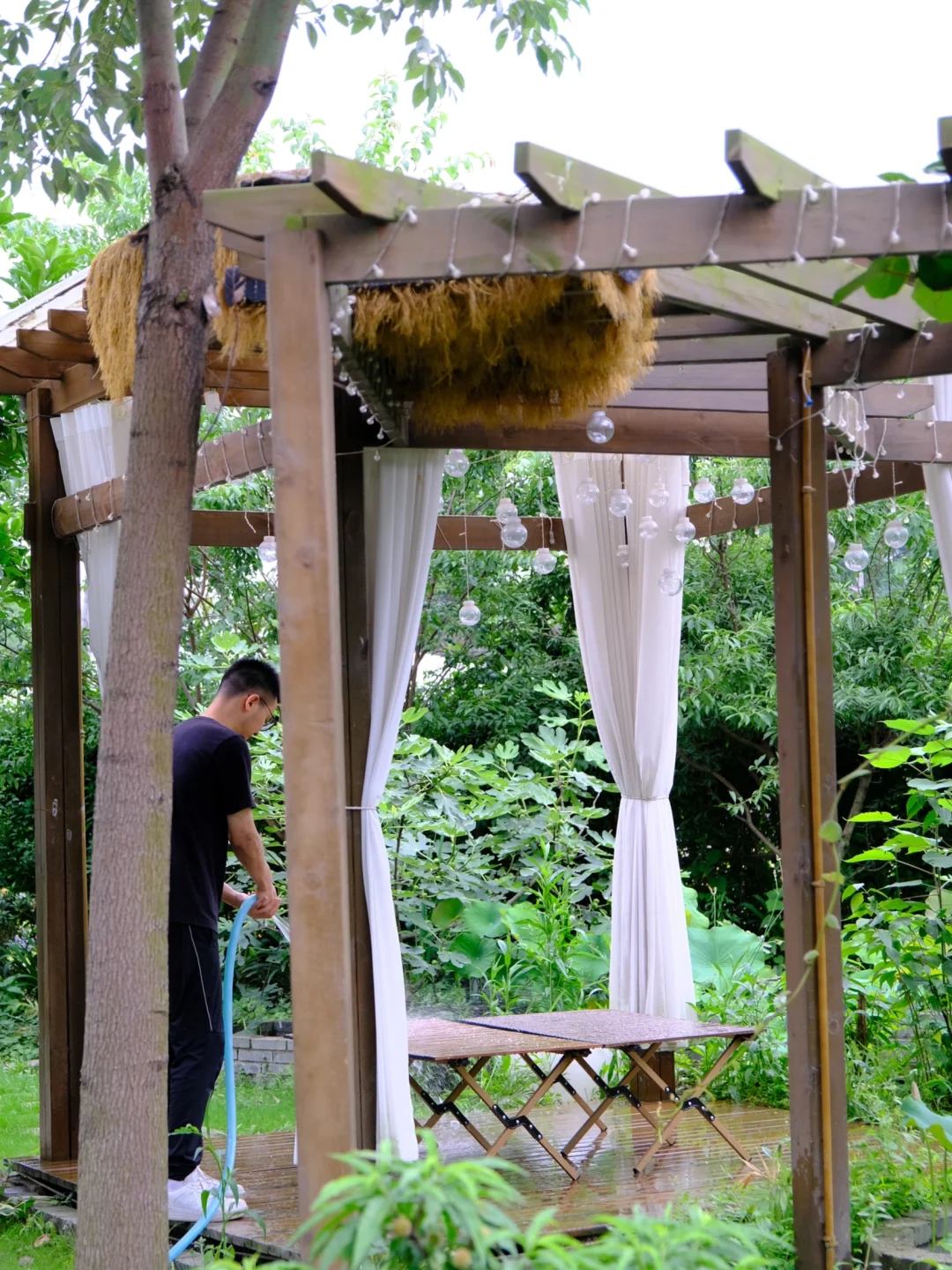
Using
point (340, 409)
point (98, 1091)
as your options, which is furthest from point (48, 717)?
point (98, 1091)

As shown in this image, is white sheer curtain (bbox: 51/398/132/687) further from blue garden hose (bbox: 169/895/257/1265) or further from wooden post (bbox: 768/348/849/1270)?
wooden post (bbox: 768/348/849/1270)

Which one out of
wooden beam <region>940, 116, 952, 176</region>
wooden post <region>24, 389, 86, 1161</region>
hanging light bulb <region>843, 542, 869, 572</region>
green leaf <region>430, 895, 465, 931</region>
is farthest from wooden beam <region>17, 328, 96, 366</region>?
green leaf <region>430, 895, 465, 931</region>

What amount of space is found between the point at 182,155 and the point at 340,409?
1018 millimetres

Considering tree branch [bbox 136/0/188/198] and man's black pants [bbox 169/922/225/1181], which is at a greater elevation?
tree branch [bbox 136/0/188/198]

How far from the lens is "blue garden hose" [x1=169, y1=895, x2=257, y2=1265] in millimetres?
3883

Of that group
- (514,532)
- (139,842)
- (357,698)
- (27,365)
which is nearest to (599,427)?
(514,532)

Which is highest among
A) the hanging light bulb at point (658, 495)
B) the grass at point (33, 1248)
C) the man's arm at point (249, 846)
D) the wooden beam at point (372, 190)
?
the wooden beam at point (372, 190)

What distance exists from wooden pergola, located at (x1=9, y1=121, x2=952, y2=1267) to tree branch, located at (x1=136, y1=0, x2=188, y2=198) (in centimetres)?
45

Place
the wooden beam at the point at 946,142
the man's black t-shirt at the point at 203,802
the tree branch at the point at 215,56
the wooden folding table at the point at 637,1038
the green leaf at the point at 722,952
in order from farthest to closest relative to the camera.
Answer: the green leaf at the point at 722,952 < the wooden folding table at the point at 637,1038 < the man's black t-shirt at the point at 203,802 < the tree branch at the point at 215,56 < the wooden beam at the point at 946,142

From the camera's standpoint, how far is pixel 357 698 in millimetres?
4301

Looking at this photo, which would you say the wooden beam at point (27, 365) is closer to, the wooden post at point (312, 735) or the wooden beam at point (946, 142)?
the wooden post at point (312, 735)

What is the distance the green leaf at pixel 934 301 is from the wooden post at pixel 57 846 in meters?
3.83

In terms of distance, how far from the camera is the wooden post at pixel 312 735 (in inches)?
104

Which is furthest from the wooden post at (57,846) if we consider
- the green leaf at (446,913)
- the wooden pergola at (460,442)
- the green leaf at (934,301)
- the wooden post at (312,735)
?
the green leaf at (934,301)
